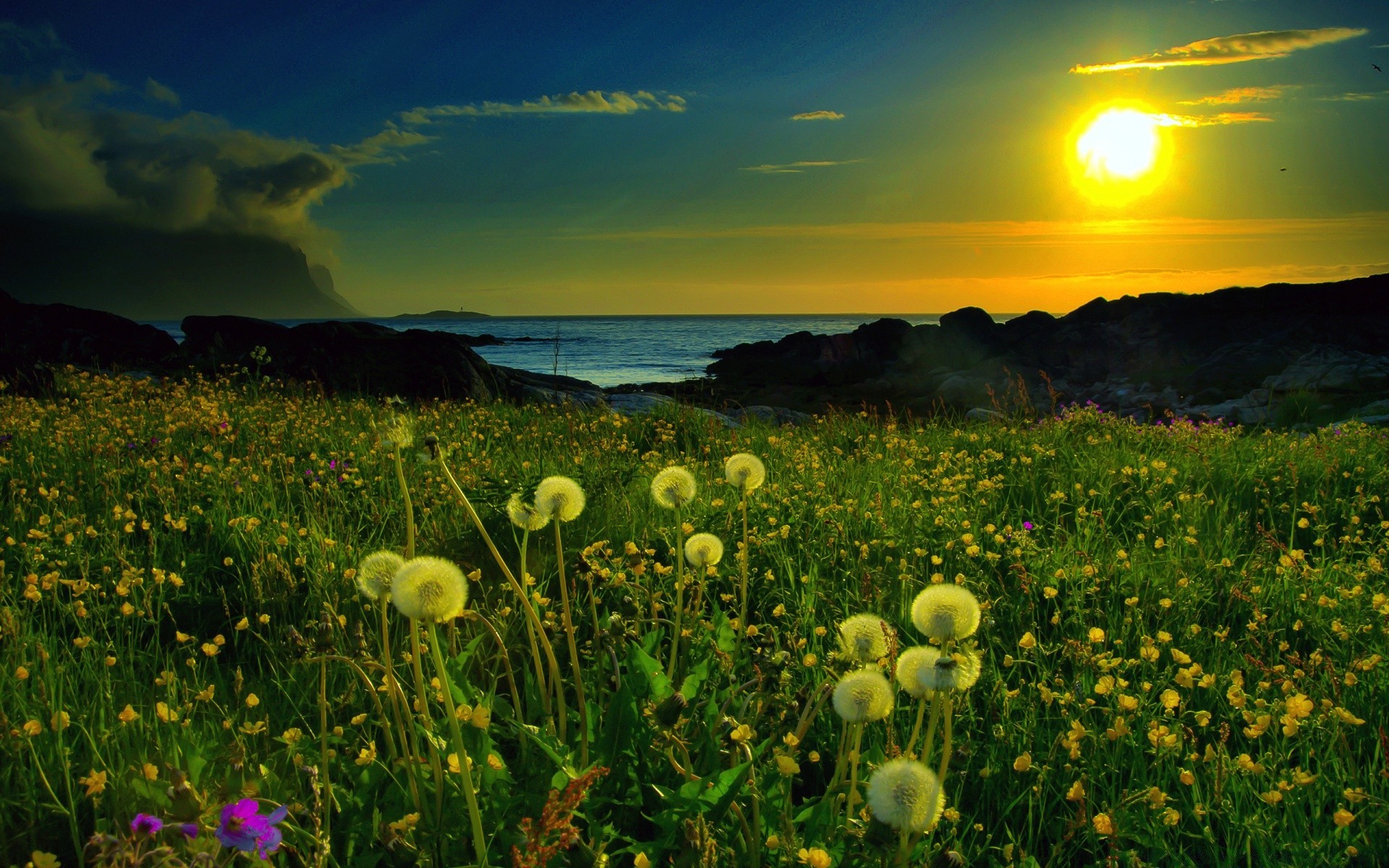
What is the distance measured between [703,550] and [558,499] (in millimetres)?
449

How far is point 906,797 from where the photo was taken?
4.58 ft

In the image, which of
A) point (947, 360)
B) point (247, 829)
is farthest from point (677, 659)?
point (947, 360)

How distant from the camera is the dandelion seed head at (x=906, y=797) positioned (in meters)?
1.38

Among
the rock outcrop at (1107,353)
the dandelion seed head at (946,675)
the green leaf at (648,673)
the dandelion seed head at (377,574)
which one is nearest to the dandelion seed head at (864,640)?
the dandelion seed head at (946,675)

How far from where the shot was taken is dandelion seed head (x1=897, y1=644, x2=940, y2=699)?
1.67 m

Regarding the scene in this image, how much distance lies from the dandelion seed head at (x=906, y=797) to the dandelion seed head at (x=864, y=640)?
1.72ft

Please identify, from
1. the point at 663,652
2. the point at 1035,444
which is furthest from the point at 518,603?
the point at 1035,444

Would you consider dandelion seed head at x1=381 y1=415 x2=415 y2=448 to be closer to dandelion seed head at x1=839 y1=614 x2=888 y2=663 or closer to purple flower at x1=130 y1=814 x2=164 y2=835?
purple flower at x1=130 y1=814 x2=164 y2=835

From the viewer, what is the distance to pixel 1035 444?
678 centimetres

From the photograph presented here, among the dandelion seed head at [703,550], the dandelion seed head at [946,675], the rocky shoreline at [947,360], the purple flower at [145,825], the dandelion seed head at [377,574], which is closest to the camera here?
the purple flower at [145,825]

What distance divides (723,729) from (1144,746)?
1.66 metres

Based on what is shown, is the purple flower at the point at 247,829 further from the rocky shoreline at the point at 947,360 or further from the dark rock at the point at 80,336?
the dark rock at the point at 80,336

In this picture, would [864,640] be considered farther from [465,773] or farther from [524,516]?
[524,516]

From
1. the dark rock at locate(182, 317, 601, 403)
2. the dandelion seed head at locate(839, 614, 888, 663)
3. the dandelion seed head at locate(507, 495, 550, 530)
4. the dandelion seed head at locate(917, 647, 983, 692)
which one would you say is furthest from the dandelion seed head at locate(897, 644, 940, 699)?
the dark rock at locate(182, 317, 601, 403)
